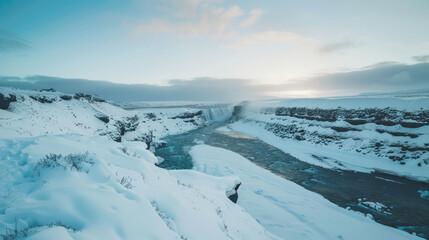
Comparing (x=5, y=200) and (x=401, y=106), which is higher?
(x=401, y=106)

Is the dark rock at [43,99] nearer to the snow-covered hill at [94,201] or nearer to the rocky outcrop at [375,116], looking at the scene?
the snow-covered hill at [94,201]

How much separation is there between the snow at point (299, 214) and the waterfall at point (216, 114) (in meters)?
53.0

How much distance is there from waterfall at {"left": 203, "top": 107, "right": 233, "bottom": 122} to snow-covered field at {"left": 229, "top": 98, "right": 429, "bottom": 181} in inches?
1523

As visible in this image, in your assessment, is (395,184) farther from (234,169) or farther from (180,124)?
(180,124)

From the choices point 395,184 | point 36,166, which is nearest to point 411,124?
point 395,184

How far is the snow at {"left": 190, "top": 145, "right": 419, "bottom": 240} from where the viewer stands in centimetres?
698

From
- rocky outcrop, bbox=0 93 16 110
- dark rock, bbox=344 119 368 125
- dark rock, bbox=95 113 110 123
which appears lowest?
dark rock, bbox=95 113 110 123

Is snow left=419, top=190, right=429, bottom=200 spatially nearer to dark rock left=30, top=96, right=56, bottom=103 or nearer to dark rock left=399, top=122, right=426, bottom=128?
dark rock left=399, top=122, right=426, bottom=128

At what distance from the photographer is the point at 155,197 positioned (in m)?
4.07

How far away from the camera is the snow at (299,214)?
6984 millimetres

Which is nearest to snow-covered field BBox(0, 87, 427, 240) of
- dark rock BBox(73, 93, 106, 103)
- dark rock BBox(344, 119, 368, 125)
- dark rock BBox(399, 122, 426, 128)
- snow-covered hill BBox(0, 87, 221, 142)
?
snow-covered hill BBox(0, 87, 221, 142)

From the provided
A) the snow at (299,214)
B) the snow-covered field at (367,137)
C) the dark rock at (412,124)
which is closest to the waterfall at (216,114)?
the snow-covered field at (367,137)

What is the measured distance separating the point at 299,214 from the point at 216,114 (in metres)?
62.4

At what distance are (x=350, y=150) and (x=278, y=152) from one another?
7.06 m
